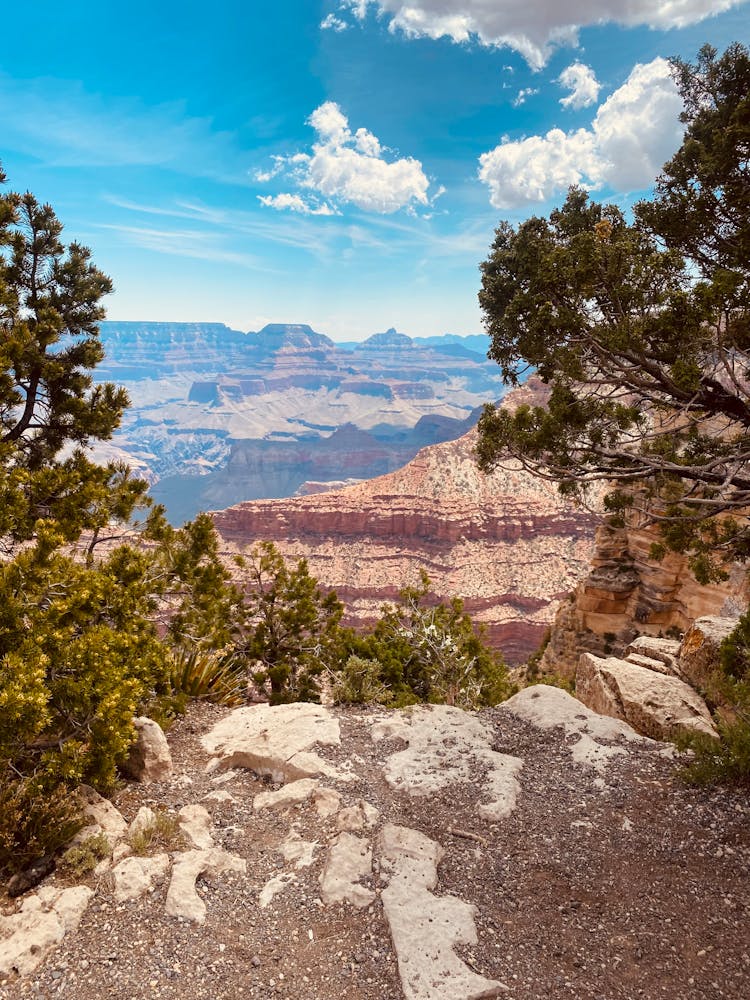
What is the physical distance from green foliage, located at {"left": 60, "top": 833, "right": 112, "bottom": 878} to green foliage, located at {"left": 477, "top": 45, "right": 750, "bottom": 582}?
6733 millimetres

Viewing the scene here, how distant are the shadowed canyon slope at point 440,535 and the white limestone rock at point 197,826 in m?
67.6

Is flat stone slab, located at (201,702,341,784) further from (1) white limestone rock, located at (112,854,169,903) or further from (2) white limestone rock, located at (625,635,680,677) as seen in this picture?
(2) white limestone rock, located at (625,635,680,677)

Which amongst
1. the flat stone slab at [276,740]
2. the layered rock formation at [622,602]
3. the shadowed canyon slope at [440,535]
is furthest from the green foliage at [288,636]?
the shadowed canyon slope at [440,535]

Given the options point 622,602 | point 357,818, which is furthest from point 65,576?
point 622,602

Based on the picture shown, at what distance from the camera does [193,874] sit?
202 inches

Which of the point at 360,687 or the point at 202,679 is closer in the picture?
the point at 360,687

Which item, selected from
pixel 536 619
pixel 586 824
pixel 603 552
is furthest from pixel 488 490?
pixel 586 824

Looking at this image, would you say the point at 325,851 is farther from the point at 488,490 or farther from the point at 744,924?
the point at 488,490

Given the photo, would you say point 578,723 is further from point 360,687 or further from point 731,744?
point 360,687

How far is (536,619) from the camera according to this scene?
6975 cm

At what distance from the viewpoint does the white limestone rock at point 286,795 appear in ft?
21.2

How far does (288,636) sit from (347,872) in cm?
838

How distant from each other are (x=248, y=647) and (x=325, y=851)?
8174mm

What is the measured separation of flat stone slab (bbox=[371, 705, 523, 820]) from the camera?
6926mm
